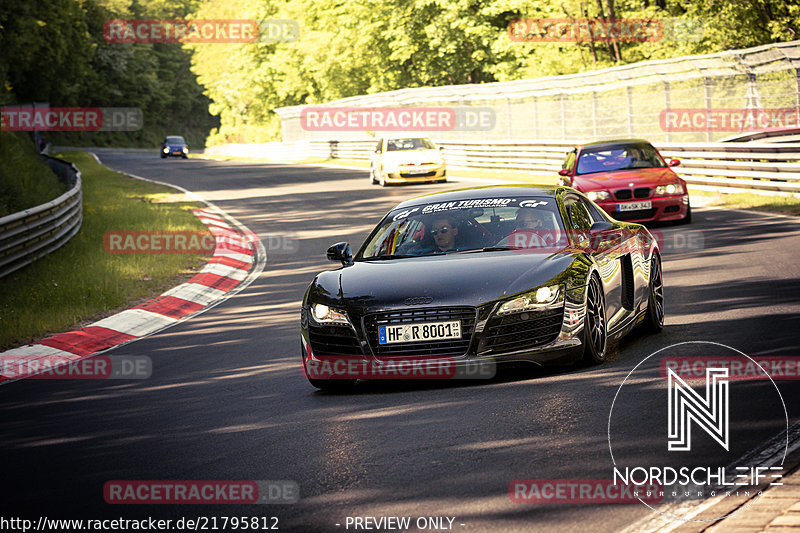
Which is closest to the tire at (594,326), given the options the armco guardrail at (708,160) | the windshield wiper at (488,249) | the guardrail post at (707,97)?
the windshield wiper at (488,249)

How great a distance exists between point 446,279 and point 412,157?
25.1 meters

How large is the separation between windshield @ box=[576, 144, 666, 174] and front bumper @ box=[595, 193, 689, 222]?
44.8 inches

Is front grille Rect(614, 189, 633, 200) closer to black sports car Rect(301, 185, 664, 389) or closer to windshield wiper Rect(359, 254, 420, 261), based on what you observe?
black sports car Rect(301, 185, 664, 389)

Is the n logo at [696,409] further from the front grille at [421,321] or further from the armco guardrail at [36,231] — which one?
the armco guardrail at [36,231]

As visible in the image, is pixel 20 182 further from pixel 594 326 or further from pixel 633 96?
pixel 594 326

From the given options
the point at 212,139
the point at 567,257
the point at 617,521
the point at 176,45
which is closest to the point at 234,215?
the point at 567,257

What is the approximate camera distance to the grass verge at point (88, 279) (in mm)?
12953

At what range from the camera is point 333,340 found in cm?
758

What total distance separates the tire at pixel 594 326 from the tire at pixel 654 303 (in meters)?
1.25

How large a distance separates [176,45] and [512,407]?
428ft

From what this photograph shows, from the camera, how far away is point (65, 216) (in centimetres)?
1920

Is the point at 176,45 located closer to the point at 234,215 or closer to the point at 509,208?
the point at 234,215

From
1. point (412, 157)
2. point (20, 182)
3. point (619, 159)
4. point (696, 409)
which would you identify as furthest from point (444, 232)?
point (412, 157)

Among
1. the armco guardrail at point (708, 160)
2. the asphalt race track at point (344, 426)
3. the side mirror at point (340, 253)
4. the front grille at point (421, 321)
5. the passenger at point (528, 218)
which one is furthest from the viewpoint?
the armco guardrail at point (708, 160)
